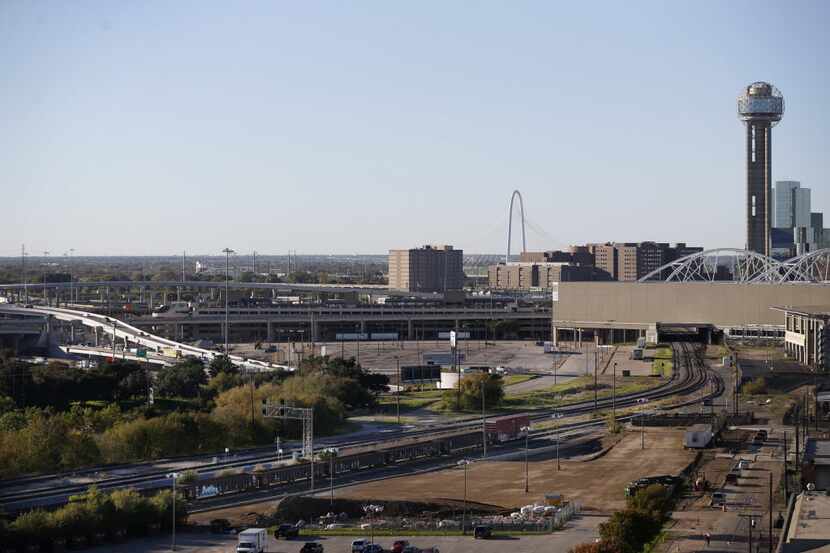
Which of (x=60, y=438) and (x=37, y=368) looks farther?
(x=37, y=368)

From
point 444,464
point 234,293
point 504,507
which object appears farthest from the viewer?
point 234,293

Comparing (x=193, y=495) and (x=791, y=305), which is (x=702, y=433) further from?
(x=791, y=305)

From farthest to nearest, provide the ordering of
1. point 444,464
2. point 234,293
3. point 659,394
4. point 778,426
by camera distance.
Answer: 1. point 234,293
2. point 659,394
3. point 778,426
4. point 444,464

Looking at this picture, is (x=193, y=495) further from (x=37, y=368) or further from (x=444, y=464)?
(x=37, y=368)

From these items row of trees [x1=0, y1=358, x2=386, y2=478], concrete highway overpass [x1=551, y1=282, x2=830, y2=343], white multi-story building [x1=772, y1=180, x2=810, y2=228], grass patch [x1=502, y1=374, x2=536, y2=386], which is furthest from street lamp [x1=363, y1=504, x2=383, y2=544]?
white multi-story building [x1=772, y1=180, x2=810, y2=228]

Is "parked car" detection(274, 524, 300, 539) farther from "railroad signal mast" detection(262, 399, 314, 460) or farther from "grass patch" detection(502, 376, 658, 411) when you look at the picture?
"grass patch" detection(502, 376, 658, 411)

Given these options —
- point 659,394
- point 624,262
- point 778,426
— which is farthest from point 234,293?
point 778,426

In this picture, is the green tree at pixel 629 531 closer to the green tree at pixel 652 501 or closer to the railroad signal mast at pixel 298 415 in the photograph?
the green tree at pixel 652 501
